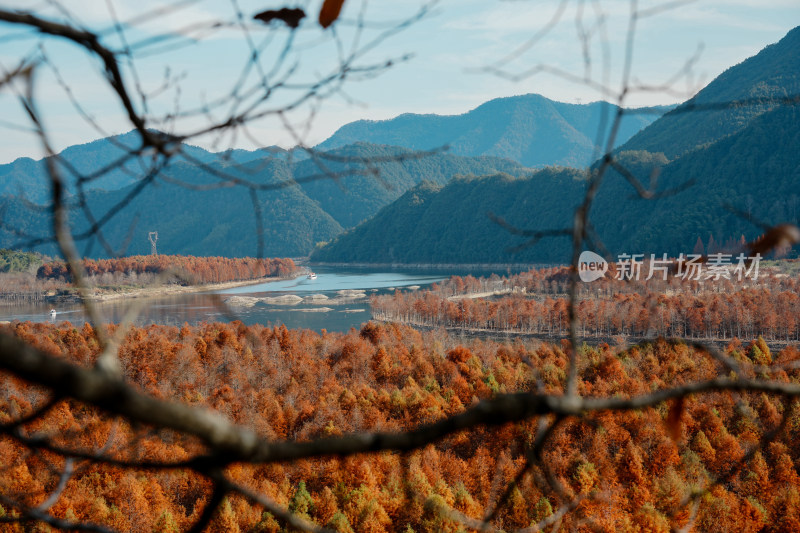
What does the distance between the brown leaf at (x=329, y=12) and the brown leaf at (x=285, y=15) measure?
42 mm

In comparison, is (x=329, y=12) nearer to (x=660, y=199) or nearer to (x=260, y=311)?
(x=260, y=311)

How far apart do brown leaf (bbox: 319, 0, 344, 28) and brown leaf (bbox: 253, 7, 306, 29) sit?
0.04 metres

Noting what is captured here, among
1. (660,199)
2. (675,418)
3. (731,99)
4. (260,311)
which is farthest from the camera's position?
(731,99)

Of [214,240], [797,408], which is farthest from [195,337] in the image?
[214,240]

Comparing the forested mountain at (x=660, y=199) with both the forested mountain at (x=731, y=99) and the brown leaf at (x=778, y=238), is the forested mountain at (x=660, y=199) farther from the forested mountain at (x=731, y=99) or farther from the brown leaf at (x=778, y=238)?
the brown leaf at (x=778, y=238)

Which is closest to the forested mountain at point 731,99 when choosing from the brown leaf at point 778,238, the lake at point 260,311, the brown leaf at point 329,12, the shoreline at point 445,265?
the shoreline at point 445,265

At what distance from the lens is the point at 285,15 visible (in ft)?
3.90

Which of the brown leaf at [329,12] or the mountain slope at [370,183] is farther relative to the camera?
the mountain slope at [370,183]

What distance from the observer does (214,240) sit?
119m

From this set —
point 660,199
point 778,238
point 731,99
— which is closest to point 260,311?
point 660,199

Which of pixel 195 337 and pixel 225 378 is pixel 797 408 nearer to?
pixel 225 378

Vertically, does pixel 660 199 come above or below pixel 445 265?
below

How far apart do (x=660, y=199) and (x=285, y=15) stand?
1707 inches

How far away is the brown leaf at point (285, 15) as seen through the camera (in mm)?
1184
